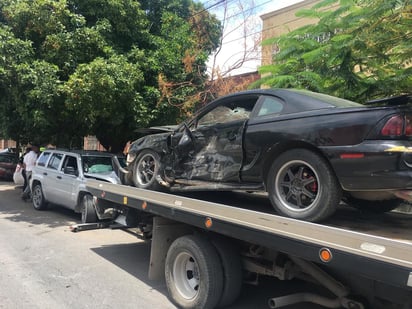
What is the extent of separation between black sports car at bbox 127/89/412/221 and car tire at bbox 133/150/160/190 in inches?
6.9

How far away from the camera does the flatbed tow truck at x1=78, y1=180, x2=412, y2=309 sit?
274 centimetres

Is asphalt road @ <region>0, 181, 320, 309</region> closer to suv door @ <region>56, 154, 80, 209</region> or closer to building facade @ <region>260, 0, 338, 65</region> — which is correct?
suv door @ <region>56, 154, 80, 209</region>

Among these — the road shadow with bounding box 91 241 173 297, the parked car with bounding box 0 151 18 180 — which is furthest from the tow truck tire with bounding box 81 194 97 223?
the parked car with bounding box 0 151 18 180

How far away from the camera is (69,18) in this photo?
1134cm

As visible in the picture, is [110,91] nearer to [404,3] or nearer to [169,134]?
[169,134]

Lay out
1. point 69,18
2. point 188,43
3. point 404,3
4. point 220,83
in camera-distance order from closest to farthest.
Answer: point 404,3 → point 69,18 → point 188,43 → point 220,83

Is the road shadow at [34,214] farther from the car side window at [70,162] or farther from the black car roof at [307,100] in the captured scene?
the black car roof at [307,100]

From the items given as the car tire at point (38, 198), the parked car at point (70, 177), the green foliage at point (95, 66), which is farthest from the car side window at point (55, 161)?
the green foliage at point (95, 66)

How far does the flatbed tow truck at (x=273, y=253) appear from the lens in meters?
2.74

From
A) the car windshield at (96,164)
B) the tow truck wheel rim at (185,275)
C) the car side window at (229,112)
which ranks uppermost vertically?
the car side window at (229,112)

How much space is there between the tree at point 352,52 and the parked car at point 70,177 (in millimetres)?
4724

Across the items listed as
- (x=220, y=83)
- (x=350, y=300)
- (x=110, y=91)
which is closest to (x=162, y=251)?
(x=350, y=300)

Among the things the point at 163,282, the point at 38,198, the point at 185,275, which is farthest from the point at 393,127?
the point at 38,198

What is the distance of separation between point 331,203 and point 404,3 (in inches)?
124
